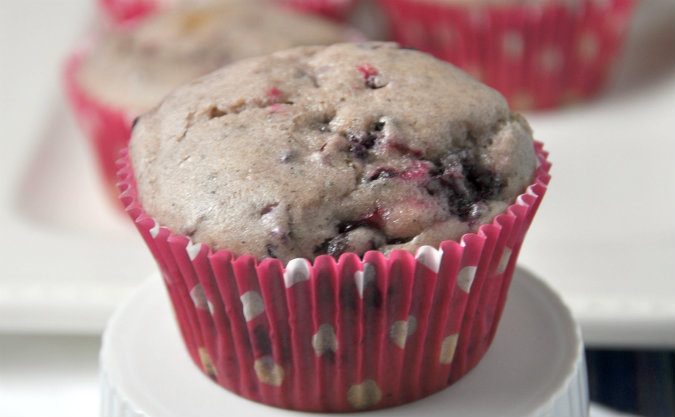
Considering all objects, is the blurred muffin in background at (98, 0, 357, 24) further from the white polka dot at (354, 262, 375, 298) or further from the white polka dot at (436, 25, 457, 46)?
the white polka dot at (354, 262, 375, 298)

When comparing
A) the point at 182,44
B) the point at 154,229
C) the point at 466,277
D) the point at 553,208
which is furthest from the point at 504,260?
the point at 182,44

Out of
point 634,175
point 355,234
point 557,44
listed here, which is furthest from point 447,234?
point 557,44

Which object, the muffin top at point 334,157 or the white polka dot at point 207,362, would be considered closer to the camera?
the muffin top at point 334,157

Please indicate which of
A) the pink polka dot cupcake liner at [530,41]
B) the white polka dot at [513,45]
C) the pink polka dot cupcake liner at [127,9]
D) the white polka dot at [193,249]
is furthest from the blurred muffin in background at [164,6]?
the white polka dot at [193,249]

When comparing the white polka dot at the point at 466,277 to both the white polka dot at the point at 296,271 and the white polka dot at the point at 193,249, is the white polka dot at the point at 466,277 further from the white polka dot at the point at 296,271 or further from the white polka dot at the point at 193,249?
the white polka dot at the point at 193,249

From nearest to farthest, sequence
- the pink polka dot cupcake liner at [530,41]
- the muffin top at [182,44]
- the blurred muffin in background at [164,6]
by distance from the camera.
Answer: the muffin top at [182,44] → the pink polka dot cupcake liner at [530,41] → the blurred muffin in background at [164,6]

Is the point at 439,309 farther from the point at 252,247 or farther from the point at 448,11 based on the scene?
the point at 448,11

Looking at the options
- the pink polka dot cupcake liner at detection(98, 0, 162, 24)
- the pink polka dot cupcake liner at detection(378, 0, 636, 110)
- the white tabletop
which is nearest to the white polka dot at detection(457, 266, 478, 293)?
the white tabletop
